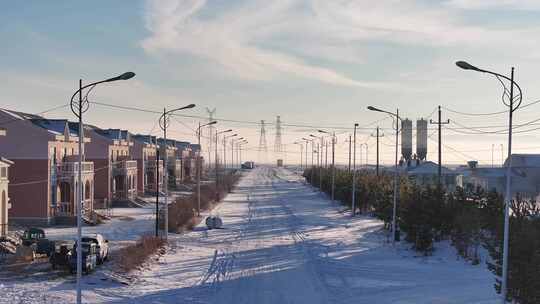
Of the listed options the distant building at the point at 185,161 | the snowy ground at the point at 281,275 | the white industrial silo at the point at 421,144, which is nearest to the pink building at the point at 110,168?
A: the snowy ground at the point at 281,275

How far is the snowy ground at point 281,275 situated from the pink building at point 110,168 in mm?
17408

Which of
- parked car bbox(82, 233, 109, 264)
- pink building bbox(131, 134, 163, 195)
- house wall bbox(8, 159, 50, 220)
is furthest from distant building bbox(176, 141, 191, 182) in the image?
parked car bbox(82, 233, 109, 264)

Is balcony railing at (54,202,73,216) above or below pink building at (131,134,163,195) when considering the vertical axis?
below

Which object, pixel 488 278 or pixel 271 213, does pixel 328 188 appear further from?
pixel 488 278

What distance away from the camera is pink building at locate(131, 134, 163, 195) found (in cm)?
7606

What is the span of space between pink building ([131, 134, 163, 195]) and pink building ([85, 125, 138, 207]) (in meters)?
6.38

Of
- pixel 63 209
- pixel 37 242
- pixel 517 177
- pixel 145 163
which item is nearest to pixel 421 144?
pixel 517 177

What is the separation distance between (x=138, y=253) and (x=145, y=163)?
50914mm

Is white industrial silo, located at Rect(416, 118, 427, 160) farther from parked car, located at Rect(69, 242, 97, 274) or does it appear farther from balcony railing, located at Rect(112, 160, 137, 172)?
parked car, located at Rect(69, 242, 97, 274)

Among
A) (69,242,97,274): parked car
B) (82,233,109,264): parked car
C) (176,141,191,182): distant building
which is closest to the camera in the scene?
(69,242,97,274): parked car

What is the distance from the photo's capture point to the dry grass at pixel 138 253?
27328mm

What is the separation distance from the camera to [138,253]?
29.3m

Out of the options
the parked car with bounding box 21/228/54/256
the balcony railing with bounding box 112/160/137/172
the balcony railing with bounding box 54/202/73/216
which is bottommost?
the parked car with bounding box 21/228/54/256

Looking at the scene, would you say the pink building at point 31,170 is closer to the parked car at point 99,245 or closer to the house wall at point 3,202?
the house wall at point 3,202
